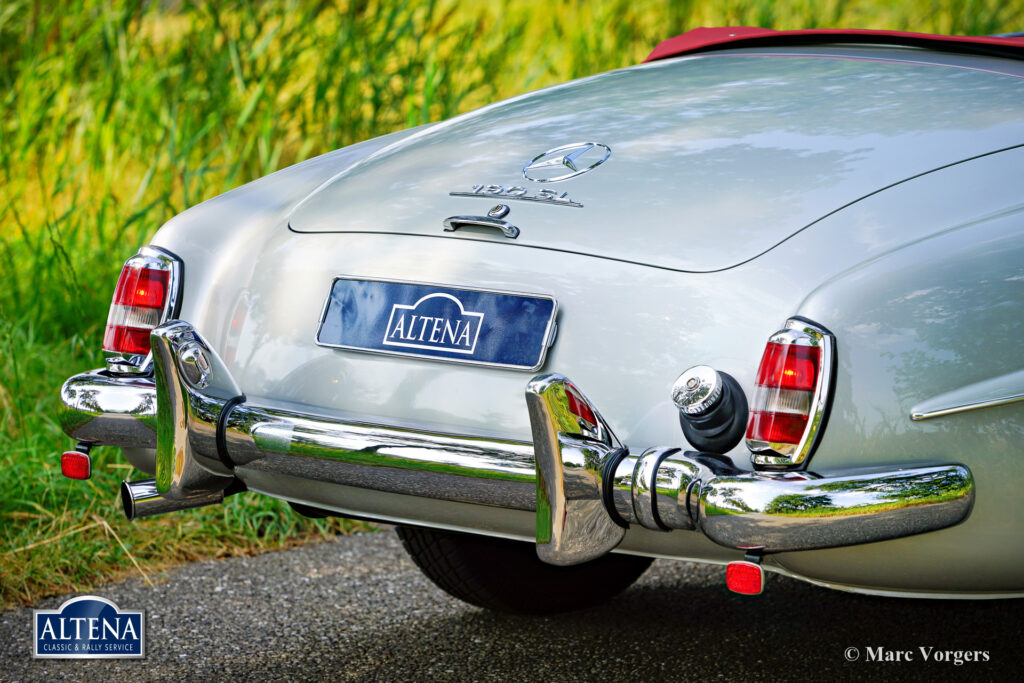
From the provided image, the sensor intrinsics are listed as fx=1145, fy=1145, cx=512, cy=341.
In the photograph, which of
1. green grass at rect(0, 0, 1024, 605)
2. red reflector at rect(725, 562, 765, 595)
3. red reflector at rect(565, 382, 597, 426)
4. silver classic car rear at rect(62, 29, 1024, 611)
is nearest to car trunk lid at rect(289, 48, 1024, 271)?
silver classic car rear at rect(62, 29, 1024, 611)

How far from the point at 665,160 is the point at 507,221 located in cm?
32

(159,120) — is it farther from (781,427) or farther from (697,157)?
(781,427)

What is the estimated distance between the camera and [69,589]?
3.11 metres

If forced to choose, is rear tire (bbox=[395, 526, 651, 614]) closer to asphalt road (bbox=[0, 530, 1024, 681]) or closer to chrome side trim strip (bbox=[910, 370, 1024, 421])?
asphalt road (bbox=[0, 530, 1024, 681])

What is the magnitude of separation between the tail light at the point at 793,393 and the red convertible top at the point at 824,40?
0.99m

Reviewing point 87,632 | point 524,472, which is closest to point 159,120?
point 87,632

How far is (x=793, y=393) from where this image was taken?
1717mm

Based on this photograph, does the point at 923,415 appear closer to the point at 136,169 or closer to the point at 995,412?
the point at 995,412

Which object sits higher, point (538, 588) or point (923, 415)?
point (923, 415)

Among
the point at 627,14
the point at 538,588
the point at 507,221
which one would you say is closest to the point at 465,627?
the point at 538,588

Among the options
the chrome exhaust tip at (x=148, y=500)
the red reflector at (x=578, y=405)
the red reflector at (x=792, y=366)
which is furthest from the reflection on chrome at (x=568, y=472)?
the chrome exhaust tip at (x=148, y=500)

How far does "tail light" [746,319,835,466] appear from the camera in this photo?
5.60 feet

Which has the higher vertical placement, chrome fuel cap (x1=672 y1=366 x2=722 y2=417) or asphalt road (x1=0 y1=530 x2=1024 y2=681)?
chrome fuel cap (x1=672 y1=366 x2=722 y2=417)

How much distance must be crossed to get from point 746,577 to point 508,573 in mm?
1153
